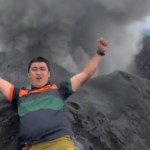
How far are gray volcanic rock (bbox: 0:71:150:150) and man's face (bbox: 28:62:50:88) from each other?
0.62 metres

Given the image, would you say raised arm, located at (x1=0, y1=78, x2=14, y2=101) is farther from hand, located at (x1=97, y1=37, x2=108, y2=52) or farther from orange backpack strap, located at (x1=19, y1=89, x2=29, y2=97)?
hand, located at (x1=97, y1=37, x2=108, y2=52)

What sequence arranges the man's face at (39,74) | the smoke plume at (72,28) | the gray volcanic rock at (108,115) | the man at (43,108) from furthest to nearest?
the smoke plume at (72,28) < the gray volcanic rock at (108,115) < the man's face at (39,74) < the man at (43,108)

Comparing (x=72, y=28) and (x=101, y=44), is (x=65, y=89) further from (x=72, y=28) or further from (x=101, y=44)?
(x=72, y=28)

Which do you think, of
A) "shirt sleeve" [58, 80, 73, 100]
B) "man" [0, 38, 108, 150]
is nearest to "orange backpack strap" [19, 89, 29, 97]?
"man" [0, 38, 108, 150]

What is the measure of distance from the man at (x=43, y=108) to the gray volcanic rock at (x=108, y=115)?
1.71 feet

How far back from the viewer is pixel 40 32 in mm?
5438

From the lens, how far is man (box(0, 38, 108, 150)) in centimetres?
275

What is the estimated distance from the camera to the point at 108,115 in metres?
3.85

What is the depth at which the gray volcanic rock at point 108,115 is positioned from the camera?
3498 mm

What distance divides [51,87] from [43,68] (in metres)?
0.15

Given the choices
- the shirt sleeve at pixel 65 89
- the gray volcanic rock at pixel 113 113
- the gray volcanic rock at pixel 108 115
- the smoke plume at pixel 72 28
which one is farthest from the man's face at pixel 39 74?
the smoke plume at pixel 72 28

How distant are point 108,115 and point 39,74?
1120mm

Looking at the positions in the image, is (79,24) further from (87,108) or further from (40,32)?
(87,108)

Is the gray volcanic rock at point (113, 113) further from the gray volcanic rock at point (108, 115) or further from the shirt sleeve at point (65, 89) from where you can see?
the shirt sleeve at point (65, 89)
